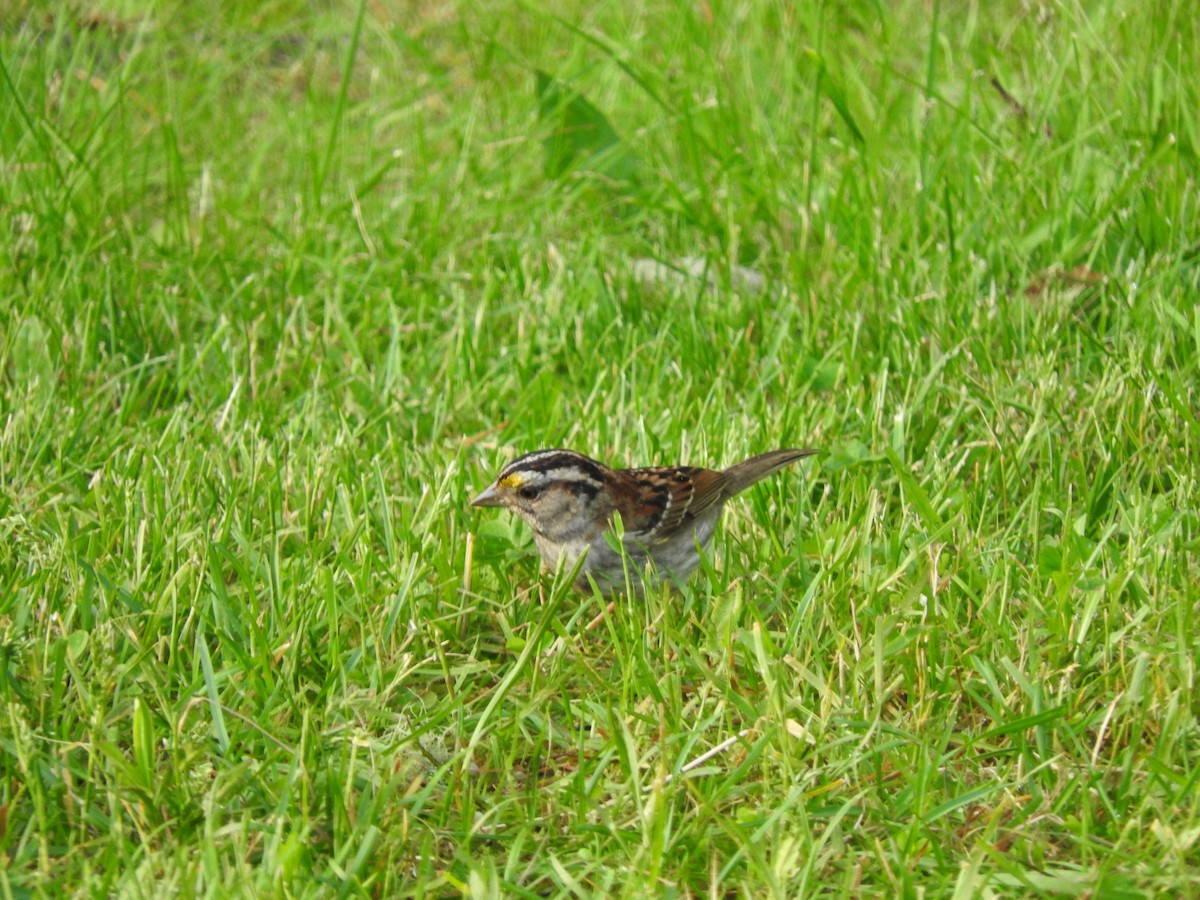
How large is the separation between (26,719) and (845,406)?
3206 millimetres

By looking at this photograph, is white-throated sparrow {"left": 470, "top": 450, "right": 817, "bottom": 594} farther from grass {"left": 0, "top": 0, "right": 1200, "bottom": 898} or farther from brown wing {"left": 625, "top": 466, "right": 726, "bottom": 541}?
grass {"left": 0, "top": 0, "right": 1200, "bottom": 898}

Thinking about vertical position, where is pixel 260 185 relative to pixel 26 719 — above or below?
above

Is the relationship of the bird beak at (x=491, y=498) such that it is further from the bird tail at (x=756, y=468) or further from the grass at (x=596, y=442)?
the bird tail at (x=756, y=468)

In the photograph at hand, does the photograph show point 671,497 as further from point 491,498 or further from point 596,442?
point 596,442

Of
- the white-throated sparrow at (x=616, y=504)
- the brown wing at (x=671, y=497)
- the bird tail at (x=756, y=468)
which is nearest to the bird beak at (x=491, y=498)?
the white-throated sparrow at (x=616, y=504)

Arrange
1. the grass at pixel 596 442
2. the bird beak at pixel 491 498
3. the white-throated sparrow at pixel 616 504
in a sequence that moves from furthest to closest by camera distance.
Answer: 1. the bird beak at pixel 491 498
2. the white-throated sparrow at pixel 616 504
3. the grass at pixel 596 442

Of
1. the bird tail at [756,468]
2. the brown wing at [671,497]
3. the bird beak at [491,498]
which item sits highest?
the bird tail at [756,468]

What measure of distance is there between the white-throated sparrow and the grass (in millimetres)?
128

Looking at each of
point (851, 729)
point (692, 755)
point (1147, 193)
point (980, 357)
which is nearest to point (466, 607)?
point (692, 755)

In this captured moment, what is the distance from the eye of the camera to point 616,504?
4922 millimetres

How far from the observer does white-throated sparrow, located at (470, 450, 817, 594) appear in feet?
15.7

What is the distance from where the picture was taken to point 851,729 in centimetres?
379

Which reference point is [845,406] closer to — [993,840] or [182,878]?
[993,840]

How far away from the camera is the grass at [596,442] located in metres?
3.50
